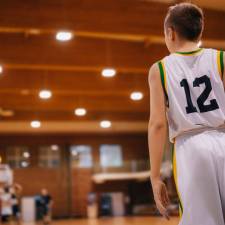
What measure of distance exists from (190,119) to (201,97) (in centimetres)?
11

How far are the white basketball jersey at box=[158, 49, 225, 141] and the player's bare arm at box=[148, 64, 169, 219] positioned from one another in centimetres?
4

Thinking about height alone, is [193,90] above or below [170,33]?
below

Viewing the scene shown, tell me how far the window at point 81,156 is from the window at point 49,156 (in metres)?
0.75

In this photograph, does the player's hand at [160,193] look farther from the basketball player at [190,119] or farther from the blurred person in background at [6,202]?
the blurred person in background at [6,202]

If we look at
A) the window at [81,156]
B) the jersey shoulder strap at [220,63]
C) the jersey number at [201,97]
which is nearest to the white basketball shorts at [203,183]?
the jersey number at [201,97]

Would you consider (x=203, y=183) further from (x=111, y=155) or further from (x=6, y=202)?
(x=111, y=155)

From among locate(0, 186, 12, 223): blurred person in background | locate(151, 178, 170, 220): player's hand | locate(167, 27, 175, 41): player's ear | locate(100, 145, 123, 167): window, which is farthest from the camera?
locate(100, 145, 123, 167): window

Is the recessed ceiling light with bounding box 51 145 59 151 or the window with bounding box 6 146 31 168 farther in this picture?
the recessed ceiling light with bounding box 51 145 59 151

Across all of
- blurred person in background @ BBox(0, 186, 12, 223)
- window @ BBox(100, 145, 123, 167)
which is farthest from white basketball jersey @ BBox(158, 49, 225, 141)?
window @ BBox(100, 145, 123, 167)

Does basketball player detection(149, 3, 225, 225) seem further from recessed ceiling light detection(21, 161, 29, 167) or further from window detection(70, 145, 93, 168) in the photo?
window detection(70, 145, 93, 168)

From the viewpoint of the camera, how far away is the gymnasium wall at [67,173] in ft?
71.6

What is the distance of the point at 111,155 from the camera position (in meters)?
23.0

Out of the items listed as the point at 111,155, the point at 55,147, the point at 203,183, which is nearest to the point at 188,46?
the point at 203,183

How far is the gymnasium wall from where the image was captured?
21.8m
